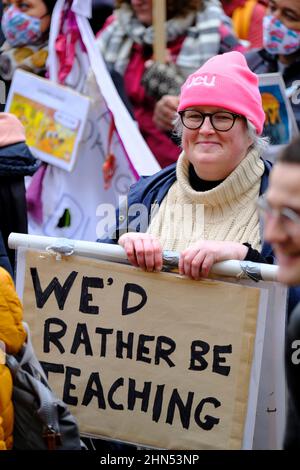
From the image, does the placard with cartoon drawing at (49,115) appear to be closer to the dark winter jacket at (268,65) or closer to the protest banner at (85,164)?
the protest banner at (85,164)

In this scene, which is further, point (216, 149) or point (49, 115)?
point (49, 115)

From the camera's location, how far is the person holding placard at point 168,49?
24.4 ft

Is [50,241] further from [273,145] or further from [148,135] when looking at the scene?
[148,135]

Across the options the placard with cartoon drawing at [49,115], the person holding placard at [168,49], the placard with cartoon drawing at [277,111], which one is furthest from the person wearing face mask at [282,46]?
the placard with cartoon drawing at [49,115]

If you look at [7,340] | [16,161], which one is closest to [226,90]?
[7,340]

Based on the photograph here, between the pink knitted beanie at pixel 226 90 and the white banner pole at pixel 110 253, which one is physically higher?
the pink knitted beanie at pixel 226 90

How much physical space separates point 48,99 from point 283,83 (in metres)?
1.44

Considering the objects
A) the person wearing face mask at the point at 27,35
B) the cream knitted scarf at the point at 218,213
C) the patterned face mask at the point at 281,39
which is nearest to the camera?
the cream knitted scarf at the point at 218,213

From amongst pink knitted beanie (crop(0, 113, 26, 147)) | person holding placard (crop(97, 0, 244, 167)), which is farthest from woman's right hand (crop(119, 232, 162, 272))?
person holding placard (crop(97, 0, 244, 167))

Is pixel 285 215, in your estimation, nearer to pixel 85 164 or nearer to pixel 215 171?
pixel 215 171

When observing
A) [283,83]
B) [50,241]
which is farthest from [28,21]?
[50,241]

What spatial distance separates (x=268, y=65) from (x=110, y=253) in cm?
297

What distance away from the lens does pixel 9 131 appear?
19.4ft

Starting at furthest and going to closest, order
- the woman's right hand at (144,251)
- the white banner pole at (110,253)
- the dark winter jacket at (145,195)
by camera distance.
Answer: the dark winter jacket at (145,195) < the woman's right hand at (144,251) < the white banner pole at (110,253)
